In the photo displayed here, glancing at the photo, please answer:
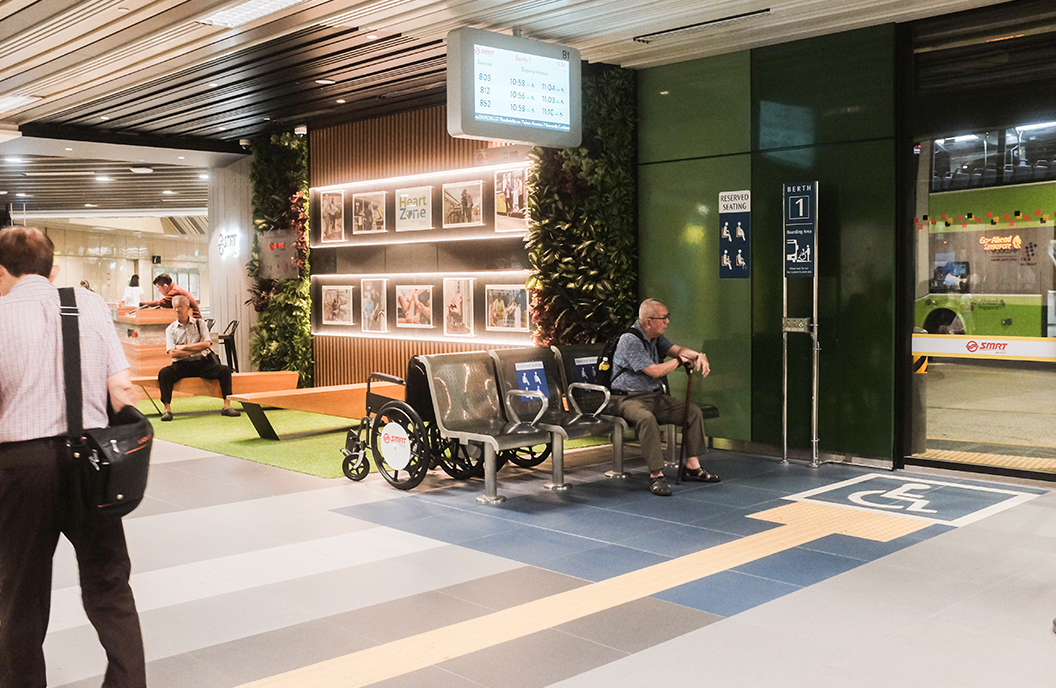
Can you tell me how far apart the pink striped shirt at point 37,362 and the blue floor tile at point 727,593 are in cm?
262

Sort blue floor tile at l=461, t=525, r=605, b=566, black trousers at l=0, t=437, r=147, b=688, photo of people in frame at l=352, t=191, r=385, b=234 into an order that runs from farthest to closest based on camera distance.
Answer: photo of people in frame at l=352, t=191, r=385, b=234, blue floor tile at l=461, t=525, r=605, b=566, black trousers at l=0, t=437, r=147, b=688

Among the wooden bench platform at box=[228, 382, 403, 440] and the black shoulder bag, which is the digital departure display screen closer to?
the wooden bench platform at box=[228, 382, 403, 440]

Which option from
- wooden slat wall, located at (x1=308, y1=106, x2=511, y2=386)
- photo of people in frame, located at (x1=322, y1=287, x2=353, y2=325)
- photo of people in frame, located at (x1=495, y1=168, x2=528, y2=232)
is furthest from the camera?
photo of people in frame, located at (x1=322, y1=287, x2=353, y2=325)

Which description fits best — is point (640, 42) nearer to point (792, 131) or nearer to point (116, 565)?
point (792, 131)

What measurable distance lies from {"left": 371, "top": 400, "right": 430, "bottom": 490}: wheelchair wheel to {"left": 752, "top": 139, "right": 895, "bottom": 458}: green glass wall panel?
3197mm

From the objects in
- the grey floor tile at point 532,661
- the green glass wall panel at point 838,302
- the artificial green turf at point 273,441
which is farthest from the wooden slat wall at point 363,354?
the grey floor tile at point 532,661

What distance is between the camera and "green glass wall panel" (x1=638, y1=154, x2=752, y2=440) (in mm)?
8391

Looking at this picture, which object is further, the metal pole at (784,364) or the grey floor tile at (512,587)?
the metal pole at (784,364)

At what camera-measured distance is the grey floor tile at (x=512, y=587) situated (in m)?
4.32

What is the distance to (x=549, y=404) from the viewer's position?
Answer: 7.40 metres

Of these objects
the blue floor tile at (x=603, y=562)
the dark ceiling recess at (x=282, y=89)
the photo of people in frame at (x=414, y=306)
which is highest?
the dark ceiling recess at (x=282, y=89)

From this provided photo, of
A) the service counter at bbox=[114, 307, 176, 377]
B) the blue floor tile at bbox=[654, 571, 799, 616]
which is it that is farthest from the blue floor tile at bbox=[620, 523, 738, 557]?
the service counter at bbox=[114, 307, 176, 377]

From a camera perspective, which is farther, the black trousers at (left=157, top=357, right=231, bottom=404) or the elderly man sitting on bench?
the black trousers at (left=157, top=357, right=231, bottom=404)

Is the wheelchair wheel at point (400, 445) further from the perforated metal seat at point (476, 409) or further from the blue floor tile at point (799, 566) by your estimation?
the blue floor tile at point (799, 566)
